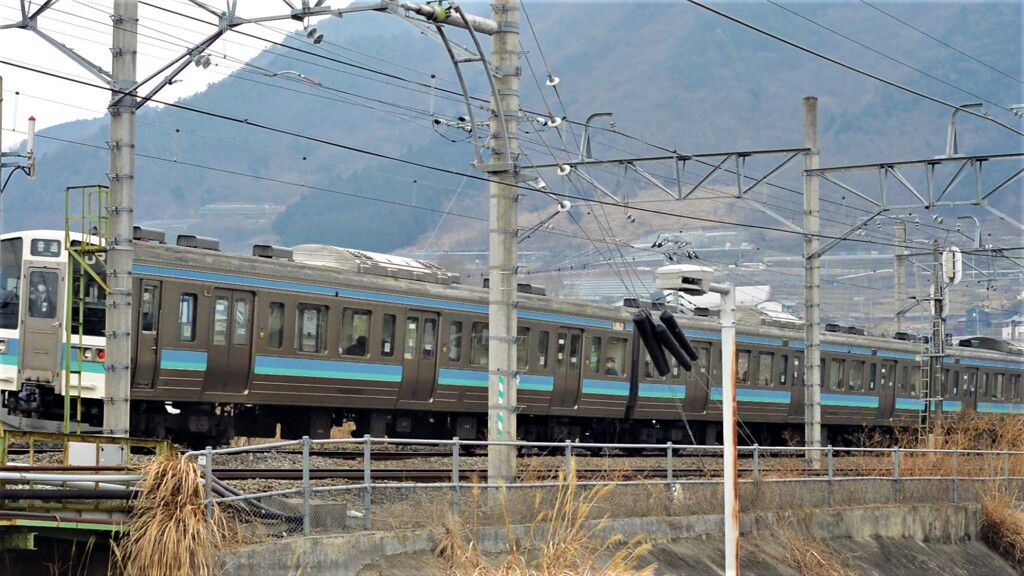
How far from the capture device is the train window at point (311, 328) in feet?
76.3

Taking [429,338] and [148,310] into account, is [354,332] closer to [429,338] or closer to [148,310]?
[429,338]

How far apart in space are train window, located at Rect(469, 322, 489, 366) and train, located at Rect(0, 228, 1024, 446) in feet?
0.10

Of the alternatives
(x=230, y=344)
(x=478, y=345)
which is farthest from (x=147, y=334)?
(x=478, y=345)

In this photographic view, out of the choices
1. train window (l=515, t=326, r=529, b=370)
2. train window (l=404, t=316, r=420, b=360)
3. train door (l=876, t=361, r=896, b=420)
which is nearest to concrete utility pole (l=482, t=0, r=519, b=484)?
train window (l=404, t=316, r=420, b=360)

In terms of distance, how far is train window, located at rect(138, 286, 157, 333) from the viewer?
811 inches

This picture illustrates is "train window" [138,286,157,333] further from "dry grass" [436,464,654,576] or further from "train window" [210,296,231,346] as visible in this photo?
"dry grass" [436,464,654,576]

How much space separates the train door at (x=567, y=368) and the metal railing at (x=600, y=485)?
3.63 ft

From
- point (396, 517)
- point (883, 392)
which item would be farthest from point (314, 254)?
point (883, 392)

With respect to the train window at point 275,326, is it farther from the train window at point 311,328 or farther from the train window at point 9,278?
the train window at point 9,278

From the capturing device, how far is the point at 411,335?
2538 cm

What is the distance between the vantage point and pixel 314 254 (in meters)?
25.4

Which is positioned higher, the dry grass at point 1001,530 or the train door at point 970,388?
the train door at point 970,388

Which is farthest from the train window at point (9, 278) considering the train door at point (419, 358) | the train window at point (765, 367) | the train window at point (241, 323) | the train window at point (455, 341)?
the train window at point (765, 367)

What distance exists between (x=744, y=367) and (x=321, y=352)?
13.7 metres
